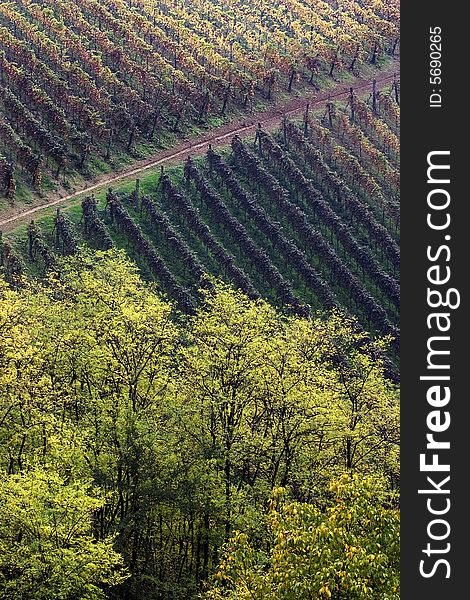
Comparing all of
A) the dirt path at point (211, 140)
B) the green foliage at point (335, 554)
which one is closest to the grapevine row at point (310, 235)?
the dirt path at point (211, 140)

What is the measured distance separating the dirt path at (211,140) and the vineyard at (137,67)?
9.07 ft

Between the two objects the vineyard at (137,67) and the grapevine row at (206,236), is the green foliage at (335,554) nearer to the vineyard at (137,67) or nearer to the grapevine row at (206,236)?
the grapevine row at (206,236)

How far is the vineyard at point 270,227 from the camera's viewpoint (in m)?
88.8

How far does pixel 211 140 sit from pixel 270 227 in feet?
77.7

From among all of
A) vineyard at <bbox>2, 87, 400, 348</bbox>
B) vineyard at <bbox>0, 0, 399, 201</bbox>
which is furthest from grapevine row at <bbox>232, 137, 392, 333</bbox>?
vineyard at <bbox>0, 0, 399, 201</bbox>

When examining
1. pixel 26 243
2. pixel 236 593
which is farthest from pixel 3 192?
pixel 236 593

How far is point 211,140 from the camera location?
114 metres

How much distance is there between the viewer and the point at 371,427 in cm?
4772

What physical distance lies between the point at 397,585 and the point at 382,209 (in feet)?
274

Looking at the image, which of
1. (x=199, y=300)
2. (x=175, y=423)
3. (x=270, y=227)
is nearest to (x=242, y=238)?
(x=270, y=227)

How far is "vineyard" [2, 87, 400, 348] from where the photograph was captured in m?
88.8

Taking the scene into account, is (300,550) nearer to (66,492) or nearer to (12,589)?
(66,492)

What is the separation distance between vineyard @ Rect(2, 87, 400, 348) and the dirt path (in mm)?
3394

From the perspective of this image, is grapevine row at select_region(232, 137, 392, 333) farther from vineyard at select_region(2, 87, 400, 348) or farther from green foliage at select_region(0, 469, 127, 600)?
green foliage at select_region(0, 469, 127, 600)
